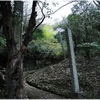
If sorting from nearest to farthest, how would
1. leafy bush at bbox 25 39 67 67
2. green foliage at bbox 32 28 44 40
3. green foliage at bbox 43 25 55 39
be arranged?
leafy bush at bbox 25 39 67 67
green foliage at bbox 32 28 44 40
green foliage at bbox 43 25 55 39

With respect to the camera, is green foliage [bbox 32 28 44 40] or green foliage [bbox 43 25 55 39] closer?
green foliage [bbox 32 28 44 40]

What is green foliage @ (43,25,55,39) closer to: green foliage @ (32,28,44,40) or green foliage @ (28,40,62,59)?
green foliage @ (32,28,44,40)

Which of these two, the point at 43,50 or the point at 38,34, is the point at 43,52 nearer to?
the point at 43,50

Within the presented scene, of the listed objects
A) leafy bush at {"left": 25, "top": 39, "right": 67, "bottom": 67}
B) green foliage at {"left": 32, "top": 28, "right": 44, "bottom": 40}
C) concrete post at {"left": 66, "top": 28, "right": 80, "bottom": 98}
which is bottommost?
concrete post at {"left": 66, "top": 28, "right": 80, "bottom": 98}

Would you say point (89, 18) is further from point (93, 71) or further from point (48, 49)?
point (48, 49)

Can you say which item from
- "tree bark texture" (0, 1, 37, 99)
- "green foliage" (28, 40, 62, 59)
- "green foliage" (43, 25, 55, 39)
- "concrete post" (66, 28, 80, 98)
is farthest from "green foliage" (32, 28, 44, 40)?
"tree bark texture" (0, 1, 37, 99)

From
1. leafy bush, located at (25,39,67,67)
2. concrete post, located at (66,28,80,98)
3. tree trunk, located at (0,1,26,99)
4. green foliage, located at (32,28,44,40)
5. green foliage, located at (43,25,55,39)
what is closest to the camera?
tree trunk, located at (0,1,26,99)

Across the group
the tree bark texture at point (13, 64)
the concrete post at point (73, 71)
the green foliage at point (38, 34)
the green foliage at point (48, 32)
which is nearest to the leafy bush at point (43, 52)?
the green foliage at point (38, 34)

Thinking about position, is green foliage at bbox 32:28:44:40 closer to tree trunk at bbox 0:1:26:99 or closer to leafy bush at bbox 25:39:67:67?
leafy bush at bbox 25:39:67:67

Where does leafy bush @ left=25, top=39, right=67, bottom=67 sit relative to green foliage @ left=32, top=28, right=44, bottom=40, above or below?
below

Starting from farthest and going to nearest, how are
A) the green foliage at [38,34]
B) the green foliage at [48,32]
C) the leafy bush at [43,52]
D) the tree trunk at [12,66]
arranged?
the green foliage at [48,32]
the green foliage at [38,34]
the leafy bush at [43,52]
the tree trunk at [12,66]

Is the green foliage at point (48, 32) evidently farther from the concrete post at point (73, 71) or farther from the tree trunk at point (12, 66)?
the tree trunk at point (12, 66)

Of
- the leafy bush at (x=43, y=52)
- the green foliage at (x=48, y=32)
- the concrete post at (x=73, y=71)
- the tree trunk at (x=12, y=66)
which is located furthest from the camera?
the green foliage at (x=48, y=32)

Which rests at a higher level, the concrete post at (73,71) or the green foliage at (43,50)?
the green foliage at (43,50)
